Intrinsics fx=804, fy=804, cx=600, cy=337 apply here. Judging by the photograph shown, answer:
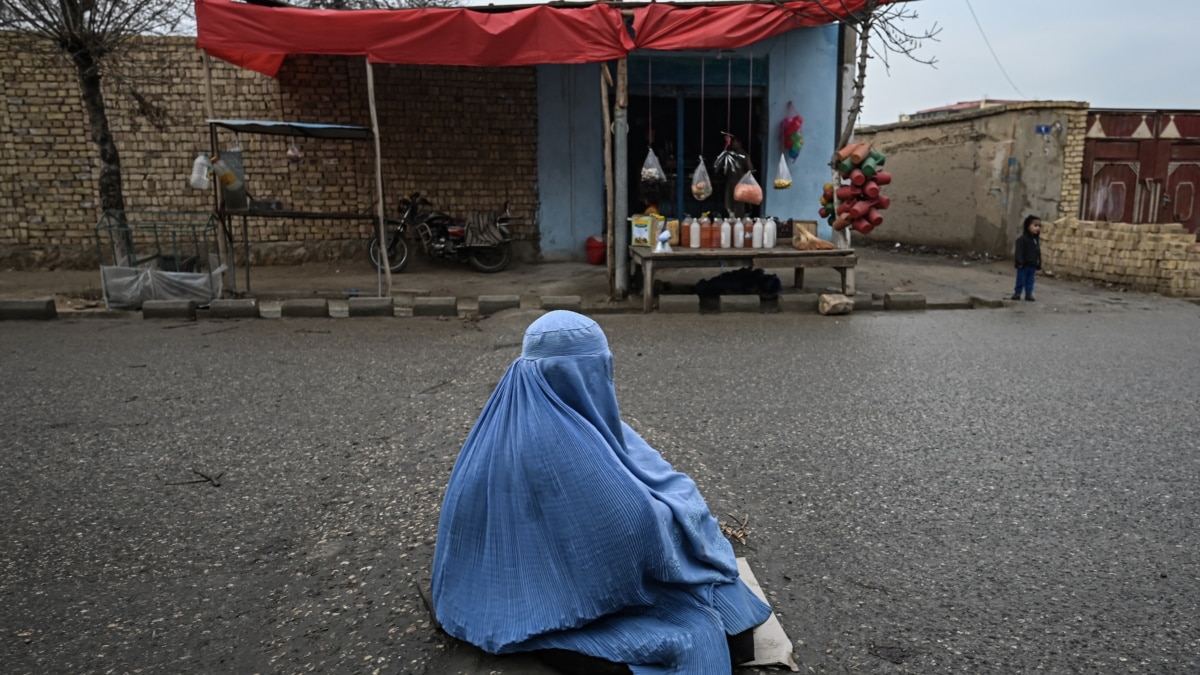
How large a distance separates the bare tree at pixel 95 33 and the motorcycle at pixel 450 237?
3.30 m

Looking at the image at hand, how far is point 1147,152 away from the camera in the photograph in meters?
14.6

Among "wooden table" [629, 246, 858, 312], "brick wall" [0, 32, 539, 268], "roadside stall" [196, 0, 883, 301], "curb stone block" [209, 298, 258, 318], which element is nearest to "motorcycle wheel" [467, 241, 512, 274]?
"brick wall" [0, 32, 539, 268]

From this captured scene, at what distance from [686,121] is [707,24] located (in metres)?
3.16

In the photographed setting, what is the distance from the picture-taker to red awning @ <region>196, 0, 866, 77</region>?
8.38 meters

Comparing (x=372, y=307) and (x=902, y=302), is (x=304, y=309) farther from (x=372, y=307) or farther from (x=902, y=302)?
(x=902, y=302)

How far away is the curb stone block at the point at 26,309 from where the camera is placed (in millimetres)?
8562

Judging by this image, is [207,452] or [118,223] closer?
[207,452]

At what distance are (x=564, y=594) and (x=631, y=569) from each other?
21cm

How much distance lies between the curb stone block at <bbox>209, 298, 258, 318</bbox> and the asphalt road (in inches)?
57.5

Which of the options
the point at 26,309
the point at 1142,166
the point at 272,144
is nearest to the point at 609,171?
the point at 272,144

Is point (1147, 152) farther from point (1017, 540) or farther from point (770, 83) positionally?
point (1017, 540)

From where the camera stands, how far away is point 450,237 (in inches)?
460

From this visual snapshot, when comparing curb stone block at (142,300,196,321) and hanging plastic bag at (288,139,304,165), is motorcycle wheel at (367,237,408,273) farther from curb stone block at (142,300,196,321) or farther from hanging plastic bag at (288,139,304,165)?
curb stone block at (142,300,196,321)

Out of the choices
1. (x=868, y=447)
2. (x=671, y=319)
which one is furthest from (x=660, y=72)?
(x=868, y=447)
